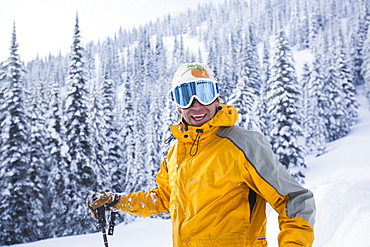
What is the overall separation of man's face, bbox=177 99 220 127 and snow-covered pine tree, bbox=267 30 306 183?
922 inches

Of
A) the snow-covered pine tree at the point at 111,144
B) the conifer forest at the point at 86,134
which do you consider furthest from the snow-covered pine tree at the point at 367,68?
the snow-covered pine tree at the point at 111,144

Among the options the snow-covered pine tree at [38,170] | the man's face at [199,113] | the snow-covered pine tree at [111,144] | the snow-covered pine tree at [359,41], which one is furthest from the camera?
the snow-covered pine tree at [359,41]

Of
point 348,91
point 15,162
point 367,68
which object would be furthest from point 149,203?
point 367,68

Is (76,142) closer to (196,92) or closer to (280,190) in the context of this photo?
(196,92)

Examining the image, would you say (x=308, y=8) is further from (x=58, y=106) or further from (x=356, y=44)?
(x=58, y=106)

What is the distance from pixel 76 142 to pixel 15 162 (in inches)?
173

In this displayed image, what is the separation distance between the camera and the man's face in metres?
2.62

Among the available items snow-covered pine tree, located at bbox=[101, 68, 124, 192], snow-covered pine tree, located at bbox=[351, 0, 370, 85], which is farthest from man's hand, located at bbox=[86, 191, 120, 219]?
snow-covered pine tree, located at bbox=[351, 0, 370, 85]

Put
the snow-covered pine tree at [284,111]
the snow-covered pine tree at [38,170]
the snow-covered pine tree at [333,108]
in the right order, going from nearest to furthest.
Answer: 1. the snow-covered pine tree at [38,170]
2. the snow-covered pine tree at [284,111]
3. the snow-covered pine tree at [333,108]

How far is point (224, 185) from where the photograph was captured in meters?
2.21

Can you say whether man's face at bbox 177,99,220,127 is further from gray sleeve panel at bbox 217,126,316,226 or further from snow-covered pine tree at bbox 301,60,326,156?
snow-covered pine tree at bbox 301,60,326,156

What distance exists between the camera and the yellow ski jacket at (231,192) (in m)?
1.99

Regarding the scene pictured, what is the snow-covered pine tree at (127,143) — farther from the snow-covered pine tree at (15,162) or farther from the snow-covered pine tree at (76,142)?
the snow-covered pine tree at (15,162)

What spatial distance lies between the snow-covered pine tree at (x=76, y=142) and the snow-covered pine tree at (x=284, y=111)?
15.7 m
